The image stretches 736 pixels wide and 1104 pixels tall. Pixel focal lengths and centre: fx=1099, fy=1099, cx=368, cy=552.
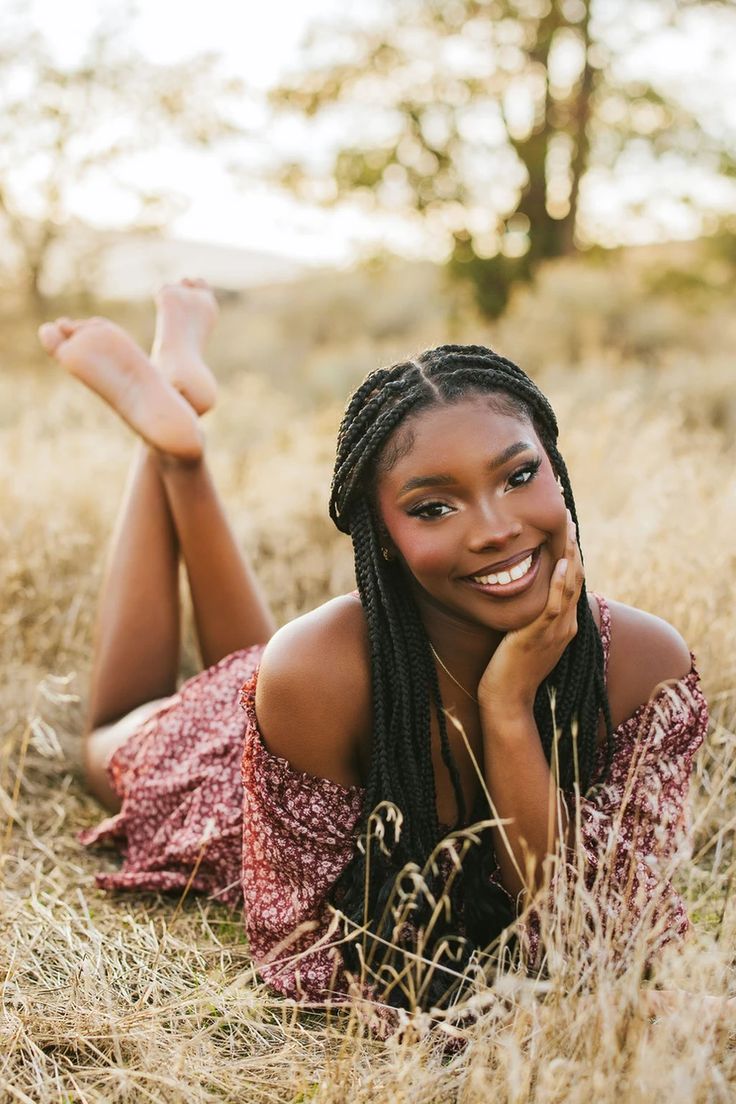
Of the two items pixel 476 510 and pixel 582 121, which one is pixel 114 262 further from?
pixel 476 510

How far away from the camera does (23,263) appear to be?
12797 mm

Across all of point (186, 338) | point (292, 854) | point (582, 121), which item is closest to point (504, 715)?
point (292, 854)

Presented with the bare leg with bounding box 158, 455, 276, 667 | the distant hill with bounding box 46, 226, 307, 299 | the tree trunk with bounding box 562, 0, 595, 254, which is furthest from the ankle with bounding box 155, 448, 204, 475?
the tree trunk with bounding box 562, 0, 595, 254

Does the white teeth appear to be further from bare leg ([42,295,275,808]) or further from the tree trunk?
the tree trunk

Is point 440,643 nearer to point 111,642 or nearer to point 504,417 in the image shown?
point 504,417

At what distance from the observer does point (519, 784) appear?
2.02 metres

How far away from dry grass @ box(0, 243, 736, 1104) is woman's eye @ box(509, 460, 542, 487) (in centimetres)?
56

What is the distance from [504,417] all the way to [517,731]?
58 cm

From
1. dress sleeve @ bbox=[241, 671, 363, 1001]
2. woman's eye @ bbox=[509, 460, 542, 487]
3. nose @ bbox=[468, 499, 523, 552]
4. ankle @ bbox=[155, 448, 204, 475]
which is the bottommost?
dress sleeve @ bbox=[241, 671, 363, 1001]

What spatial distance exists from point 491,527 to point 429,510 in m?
0.12

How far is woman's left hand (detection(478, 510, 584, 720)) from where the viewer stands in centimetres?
200

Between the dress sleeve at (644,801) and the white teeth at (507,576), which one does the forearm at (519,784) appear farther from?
the white teeth at (507,576)

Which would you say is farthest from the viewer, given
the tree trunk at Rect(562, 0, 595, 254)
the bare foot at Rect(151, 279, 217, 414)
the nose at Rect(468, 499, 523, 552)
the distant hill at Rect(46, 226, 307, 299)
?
the distant hill at Rect(46, 226, 307, 299)

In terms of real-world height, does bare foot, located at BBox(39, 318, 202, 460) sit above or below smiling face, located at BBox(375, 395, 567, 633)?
above
